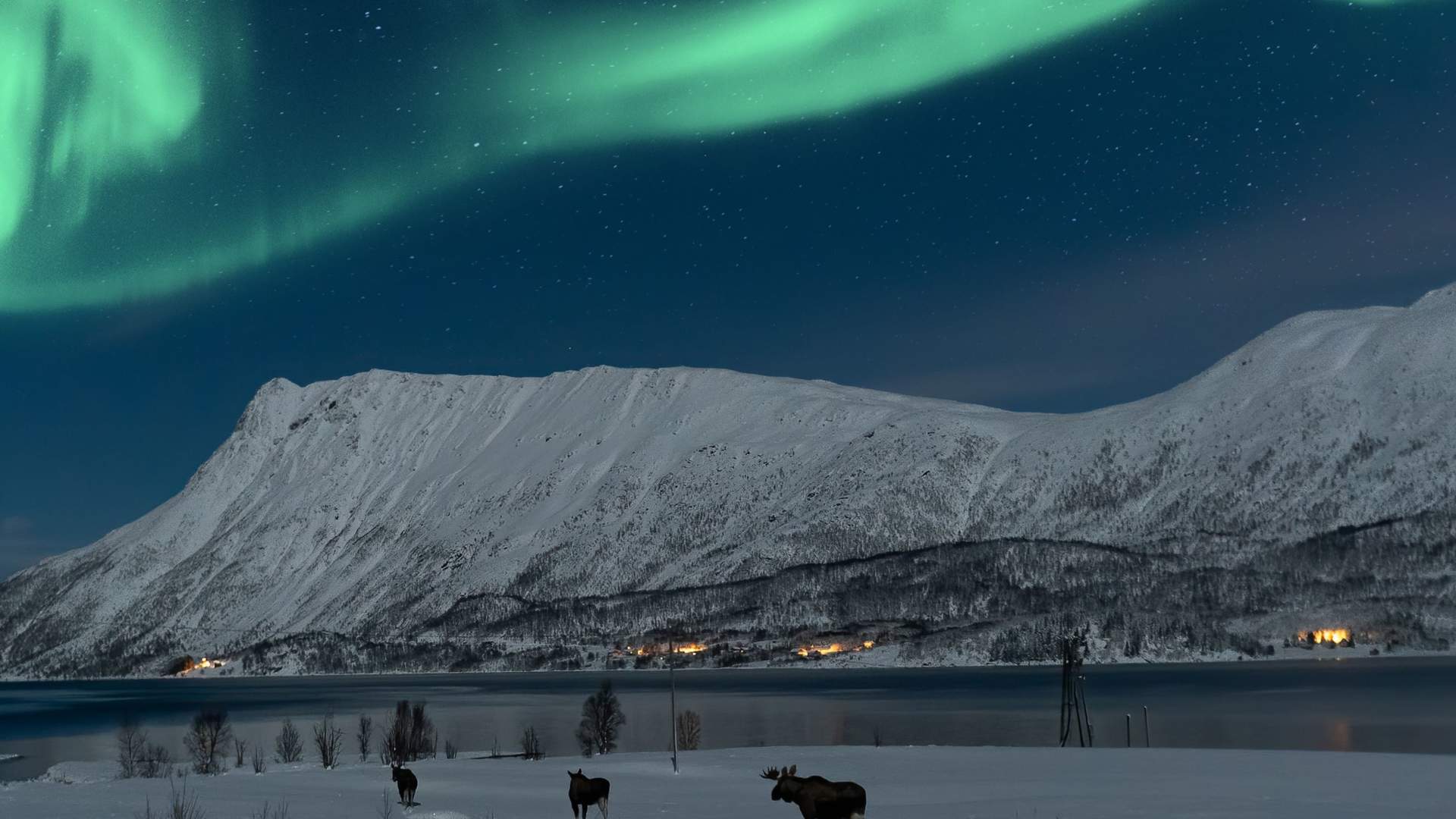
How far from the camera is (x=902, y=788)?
48688mm

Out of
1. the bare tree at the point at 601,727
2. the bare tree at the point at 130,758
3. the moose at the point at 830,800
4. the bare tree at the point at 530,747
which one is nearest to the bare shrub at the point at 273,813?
the moose at the point at 830,800

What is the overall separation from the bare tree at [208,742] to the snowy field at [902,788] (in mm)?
21127

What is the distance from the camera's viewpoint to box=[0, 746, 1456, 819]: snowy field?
3997 centimetres

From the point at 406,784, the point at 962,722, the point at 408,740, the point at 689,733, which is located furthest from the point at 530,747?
the point at 406,784

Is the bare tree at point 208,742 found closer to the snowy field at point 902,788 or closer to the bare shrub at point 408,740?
the bare shrub at point 408,740

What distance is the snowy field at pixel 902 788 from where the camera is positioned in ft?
131

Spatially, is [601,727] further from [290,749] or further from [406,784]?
[406,784]

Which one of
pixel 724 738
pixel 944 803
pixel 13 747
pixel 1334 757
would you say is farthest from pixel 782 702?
pixel 944 803

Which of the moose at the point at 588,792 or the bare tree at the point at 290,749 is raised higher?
the moose at the point at 588,792

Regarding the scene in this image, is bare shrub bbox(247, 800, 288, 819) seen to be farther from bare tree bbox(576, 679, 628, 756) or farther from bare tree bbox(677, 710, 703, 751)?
bare tree bbox(677, 710, 703, 751)

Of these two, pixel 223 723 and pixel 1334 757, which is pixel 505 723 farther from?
pixel 1334 757

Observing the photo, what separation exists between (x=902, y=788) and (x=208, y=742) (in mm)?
94399

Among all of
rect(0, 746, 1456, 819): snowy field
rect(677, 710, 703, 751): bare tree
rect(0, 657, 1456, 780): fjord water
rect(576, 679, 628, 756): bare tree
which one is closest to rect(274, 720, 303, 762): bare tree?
rect(0, 657, 1456, 780): fjord water

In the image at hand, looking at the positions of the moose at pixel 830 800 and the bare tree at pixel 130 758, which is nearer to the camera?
the moose at pixel 830 800
